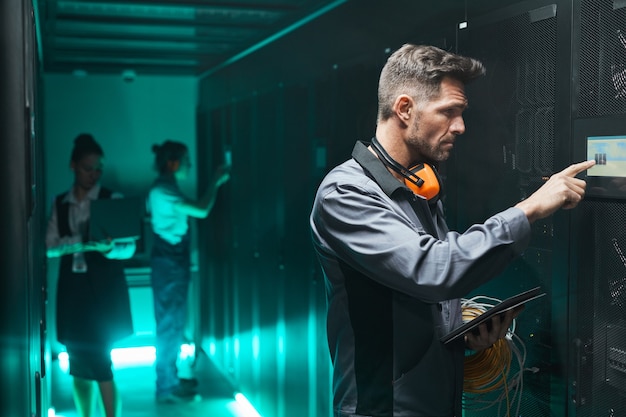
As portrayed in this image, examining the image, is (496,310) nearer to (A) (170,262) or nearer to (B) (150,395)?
(A) (170,262)

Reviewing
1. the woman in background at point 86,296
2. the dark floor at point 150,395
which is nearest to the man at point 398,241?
the woman in background at point 86,296

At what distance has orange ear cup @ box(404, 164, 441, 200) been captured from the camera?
198 cm

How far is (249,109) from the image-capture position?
5.33m

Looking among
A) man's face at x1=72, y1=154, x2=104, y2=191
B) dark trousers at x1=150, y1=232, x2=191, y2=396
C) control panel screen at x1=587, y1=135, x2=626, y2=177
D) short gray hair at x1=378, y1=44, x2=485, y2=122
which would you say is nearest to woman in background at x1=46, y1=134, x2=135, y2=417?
man's face at x1=72, y1=154, x2=104, y2=191

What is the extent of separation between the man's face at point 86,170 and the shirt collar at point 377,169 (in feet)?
9.79

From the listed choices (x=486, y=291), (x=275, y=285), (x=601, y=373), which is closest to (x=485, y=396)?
(x=486, y=291)

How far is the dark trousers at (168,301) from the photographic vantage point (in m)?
6.10

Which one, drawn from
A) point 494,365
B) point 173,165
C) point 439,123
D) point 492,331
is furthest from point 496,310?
point 173,165

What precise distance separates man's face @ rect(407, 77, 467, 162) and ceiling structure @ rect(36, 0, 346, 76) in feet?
5.78

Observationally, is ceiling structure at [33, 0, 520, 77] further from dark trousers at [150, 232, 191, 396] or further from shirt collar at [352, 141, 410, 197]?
dark trousers at [150, 232, 191, 396]

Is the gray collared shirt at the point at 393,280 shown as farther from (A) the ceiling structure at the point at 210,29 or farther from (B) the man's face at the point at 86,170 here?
(B) the man's face at the point at 86,170

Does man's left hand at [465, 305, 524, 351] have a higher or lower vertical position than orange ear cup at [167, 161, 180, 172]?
lower

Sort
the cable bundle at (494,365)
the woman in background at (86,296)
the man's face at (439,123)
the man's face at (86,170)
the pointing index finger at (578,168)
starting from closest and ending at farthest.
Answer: the pointing index finger at (578,168), the man's face at (439,123), the cable bundle at (494,365), the woman in background at (86,296), the man's face at (86,170)

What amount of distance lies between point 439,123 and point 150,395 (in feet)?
16.5
